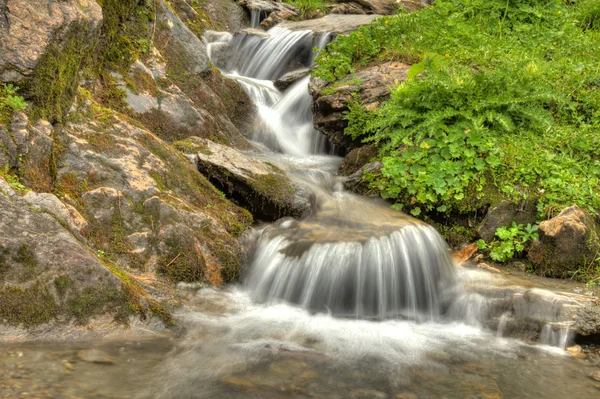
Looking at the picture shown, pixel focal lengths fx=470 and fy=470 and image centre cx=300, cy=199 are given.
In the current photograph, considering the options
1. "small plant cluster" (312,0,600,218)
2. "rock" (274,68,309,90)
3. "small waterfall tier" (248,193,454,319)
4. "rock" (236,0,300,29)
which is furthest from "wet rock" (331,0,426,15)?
"small waterfall tier" (248,193,454,319)

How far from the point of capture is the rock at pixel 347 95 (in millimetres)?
7281

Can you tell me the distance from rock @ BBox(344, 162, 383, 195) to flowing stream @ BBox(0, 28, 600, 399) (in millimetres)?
178

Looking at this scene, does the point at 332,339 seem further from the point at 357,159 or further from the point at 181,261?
the point at 357,159

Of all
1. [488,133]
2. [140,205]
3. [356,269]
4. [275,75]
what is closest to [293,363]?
[356,269]

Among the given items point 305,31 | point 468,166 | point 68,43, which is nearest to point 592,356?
point 468,166

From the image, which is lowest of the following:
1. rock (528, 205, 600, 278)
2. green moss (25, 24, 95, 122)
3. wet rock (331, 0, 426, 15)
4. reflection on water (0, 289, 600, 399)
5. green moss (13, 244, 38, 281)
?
reflection on water (0, 289, 600, 399)

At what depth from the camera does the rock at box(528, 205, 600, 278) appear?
4.99m

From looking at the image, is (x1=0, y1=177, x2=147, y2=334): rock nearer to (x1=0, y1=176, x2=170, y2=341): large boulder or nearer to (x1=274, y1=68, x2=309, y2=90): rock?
(x1=0, y1=176, x2=170, y2=341): large boulder

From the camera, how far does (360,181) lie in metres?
6.50

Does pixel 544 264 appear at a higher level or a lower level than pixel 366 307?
higher

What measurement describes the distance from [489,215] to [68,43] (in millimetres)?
4840

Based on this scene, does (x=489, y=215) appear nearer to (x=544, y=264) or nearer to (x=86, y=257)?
(x=544, y=264)

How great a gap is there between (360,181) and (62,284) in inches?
168

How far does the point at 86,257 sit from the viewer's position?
3.20 m
